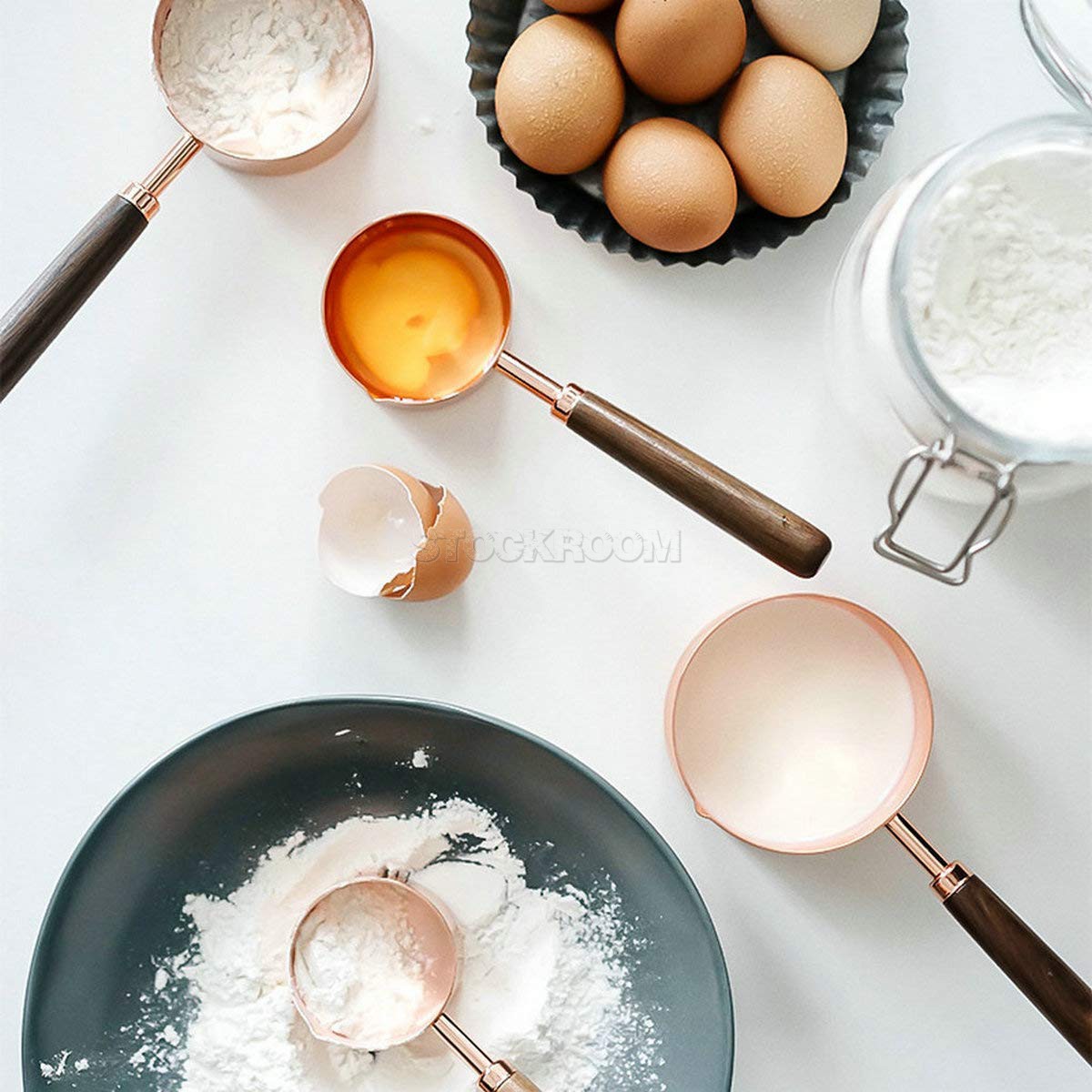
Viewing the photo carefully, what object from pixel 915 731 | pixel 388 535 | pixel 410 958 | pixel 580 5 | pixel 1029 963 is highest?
pixel 580 5

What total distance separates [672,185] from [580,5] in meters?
0.14

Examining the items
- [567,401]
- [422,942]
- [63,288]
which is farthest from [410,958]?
[63,288]

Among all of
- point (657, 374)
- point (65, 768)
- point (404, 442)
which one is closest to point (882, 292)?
point (657, 374)

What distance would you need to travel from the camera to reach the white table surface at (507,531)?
0.83m

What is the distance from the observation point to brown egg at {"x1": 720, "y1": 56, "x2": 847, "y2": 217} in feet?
2.38

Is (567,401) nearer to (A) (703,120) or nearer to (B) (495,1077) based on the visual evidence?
(A) (703,120)

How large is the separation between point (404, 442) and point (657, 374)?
193 millimetres

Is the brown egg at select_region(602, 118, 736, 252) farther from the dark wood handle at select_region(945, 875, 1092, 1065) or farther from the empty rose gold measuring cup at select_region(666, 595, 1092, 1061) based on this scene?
the dark wood handle at select_region(945, 875, 1092, 1065)

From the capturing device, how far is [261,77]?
0.79 meters

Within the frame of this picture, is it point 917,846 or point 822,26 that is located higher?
point 822,26

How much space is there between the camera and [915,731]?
2.61 ft

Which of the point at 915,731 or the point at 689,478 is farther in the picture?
the point at 915,731

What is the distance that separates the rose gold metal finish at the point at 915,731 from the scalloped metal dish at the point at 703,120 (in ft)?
0.83

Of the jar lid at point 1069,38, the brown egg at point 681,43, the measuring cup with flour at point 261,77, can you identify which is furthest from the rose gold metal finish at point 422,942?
the jar lid at point 1069,38
